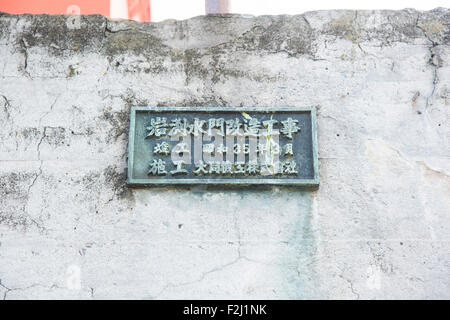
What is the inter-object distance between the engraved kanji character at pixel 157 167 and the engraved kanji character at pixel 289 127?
0.72 m

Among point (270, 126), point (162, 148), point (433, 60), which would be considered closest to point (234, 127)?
point (270, 126)

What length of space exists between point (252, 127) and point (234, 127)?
11 centimetres

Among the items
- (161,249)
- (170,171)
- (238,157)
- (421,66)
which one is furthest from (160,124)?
(421,66)

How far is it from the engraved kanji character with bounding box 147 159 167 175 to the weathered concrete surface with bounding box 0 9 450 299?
0.13 m

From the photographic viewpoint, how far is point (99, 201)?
3.02m

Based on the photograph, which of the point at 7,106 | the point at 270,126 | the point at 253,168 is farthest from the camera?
the point at 7,106

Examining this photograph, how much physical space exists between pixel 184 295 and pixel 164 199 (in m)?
0.54

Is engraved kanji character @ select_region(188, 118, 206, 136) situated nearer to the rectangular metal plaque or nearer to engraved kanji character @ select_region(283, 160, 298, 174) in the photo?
the rectangular metal plaque

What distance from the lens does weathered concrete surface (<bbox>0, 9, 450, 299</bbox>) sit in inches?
114

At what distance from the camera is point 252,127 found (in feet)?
10.2

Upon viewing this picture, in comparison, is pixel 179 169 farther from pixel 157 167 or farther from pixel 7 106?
pixel 7 106

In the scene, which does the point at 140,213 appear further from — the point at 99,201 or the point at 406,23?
the point at 406,23

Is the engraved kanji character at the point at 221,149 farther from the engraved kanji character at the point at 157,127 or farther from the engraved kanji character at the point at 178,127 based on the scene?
the engraved kanji character at the point at 157,127

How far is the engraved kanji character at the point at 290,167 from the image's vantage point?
300 cm
